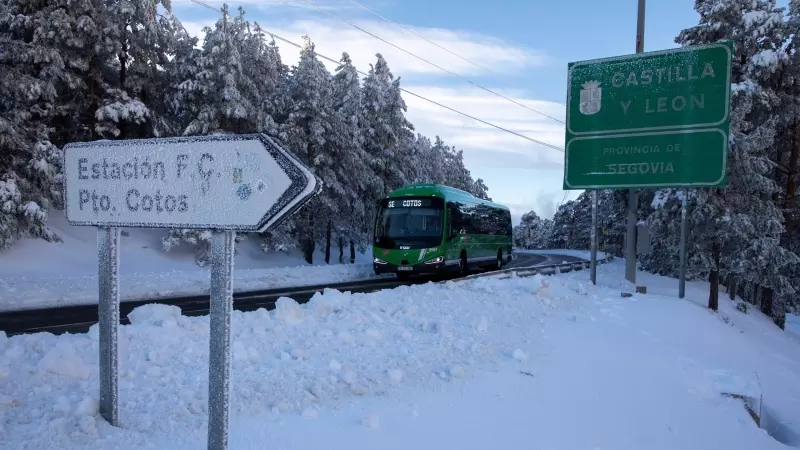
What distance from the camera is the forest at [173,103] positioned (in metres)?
23.2

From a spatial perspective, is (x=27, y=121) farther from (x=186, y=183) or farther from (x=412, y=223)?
(x=186, y=183)

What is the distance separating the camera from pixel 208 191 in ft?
10.3

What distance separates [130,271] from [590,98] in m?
21.2

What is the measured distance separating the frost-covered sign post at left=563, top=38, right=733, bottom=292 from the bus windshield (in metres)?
6.29

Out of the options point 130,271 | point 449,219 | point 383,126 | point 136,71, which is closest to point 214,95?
point 136,71

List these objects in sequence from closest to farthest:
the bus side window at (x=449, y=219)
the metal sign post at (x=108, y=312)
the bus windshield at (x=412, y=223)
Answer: the metal sign post at (x=108, y=312), the bus windshield at (x=412, y=223), the bus side window at (x=449, y=219)

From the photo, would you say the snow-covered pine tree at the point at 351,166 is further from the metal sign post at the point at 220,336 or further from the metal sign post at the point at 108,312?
the metal sign post at the point at 220,336

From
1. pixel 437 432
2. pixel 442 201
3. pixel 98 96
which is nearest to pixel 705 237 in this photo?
pixel 442 201

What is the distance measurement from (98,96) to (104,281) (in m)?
28.4

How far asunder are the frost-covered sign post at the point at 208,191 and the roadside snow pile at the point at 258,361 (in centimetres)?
162

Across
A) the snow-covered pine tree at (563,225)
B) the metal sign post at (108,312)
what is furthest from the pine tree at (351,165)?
the snow-covered pine tree at (563,225)

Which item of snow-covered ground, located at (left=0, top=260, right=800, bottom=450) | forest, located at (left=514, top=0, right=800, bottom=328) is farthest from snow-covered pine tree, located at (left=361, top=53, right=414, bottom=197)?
snow-covered ground, located at (left=0, top=260, right=800, bottom=450)

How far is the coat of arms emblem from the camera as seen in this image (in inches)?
709

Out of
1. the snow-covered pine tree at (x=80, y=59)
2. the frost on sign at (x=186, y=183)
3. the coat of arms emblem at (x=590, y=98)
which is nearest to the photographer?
the frost on sign at (x=186, y=183)
